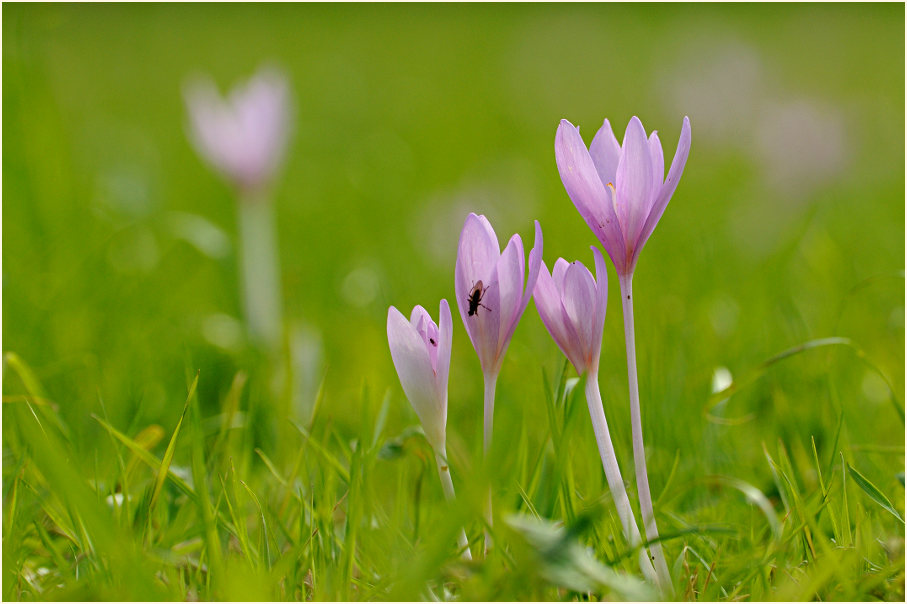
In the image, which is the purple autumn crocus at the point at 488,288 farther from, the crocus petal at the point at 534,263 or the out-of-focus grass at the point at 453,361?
the out-of-focus grass at the point at 453,361

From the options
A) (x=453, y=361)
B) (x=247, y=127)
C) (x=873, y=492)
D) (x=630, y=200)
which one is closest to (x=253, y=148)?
(x=247, y=127)

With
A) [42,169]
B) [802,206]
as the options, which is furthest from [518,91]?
[42,169]

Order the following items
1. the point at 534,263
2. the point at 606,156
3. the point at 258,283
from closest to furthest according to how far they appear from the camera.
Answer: the point at 534,263 < the point at 606,156 < the point at 258,283

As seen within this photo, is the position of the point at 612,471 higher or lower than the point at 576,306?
lower

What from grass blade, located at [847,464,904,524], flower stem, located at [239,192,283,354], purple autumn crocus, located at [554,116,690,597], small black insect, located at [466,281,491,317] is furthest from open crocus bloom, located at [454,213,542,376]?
flower stem, located at [239,192,283,354]

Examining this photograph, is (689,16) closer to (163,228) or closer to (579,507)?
(163,228)

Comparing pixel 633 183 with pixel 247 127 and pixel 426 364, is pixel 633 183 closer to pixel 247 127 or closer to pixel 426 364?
pixel 426 364

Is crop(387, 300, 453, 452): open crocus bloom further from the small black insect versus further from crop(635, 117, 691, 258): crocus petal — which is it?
crop(635, 117, 691, 258): crocus petal

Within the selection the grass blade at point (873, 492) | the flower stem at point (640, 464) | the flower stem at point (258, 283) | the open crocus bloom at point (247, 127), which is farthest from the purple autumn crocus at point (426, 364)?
the open crocus bloom at point (247, 127)
